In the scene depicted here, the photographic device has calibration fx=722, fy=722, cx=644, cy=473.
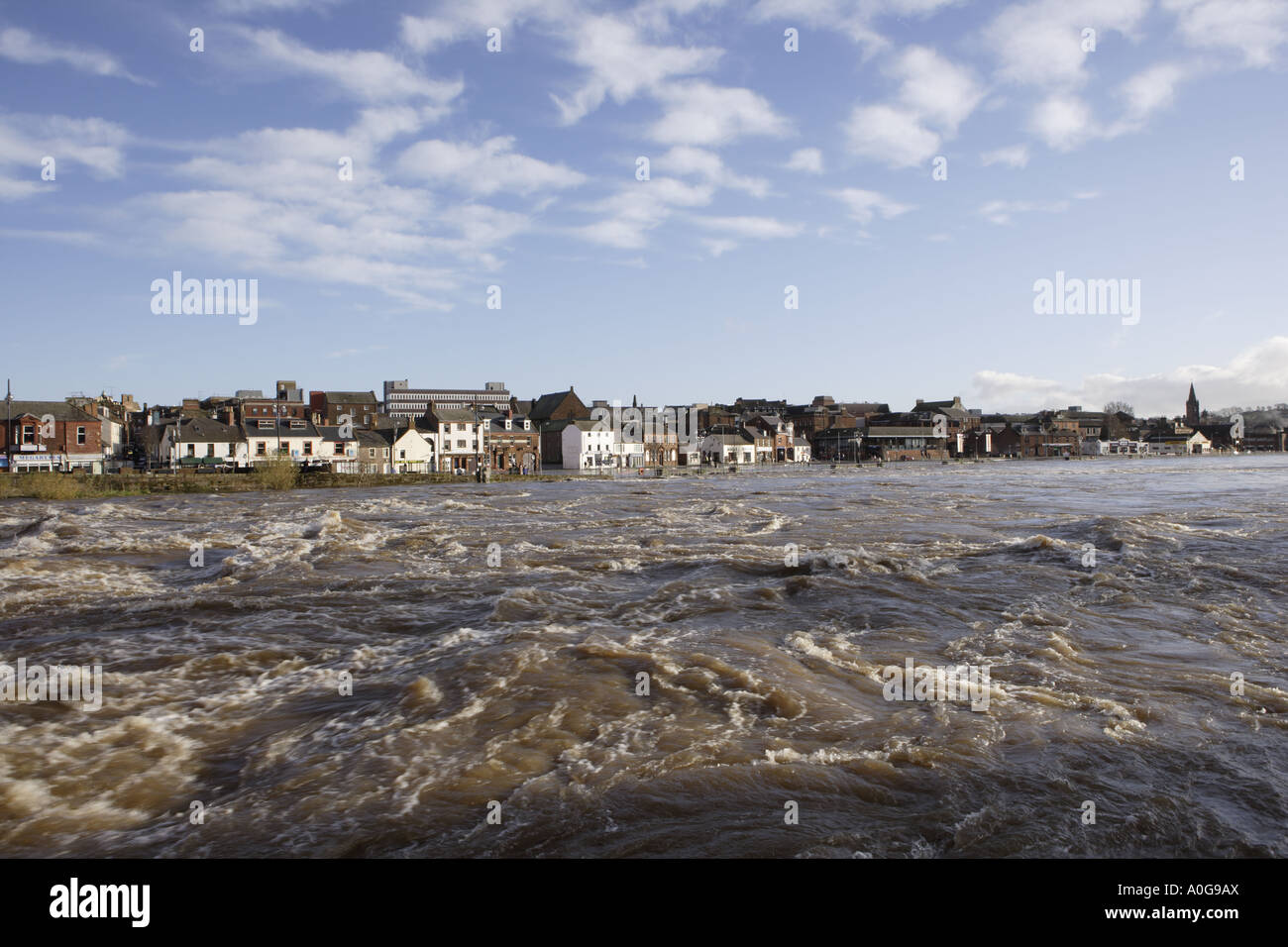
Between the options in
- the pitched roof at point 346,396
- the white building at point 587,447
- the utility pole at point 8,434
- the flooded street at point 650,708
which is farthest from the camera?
the pitched roof at point 346,396

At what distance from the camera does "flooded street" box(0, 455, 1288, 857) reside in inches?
227

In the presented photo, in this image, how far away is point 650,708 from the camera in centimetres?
852

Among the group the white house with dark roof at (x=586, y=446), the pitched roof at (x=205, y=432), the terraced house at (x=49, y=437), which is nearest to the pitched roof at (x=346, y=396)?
the pitched roof at (x=205, y=432)

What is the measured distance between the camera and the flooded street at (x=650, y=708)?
18.9 feet

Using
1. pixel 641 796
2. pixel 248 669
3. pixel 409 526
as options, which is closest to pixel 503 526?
pixel 409 526

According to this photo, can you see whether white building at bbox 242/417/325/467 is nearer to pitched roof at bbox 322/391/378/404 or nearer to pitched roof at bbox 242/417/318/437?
pitched roof at bbox 242/417/318/437

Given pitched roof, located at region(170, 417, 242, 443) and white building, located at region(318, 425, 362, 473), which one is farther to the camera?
white building, located at region(318, 425, 362, 473)

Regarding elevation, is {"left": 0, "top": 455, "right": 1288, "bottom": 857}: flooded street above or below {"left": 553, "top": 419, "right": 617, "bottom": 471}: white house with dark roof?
below

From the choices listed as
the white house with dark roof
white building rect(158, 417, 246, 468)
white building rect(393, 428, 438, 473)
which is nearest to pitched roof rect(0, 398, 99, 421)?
white building rect(158, 417, 246, 468)

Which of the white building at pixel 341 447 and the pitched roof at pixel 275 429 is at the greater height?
the pitched roof at pixel 275 429

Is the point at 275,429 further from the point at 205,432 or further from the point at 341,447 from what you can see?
the point at 341,447

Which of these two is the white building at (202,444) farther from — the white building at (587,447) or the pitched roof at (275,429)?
the white building at (587,447)

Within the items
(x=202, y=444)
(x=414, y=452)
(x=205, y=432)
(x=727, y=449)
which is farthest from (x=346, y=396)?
(x=727, y=449)

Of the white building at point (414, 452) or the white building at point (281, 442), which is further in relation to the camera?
the white building at point (414, 452)
